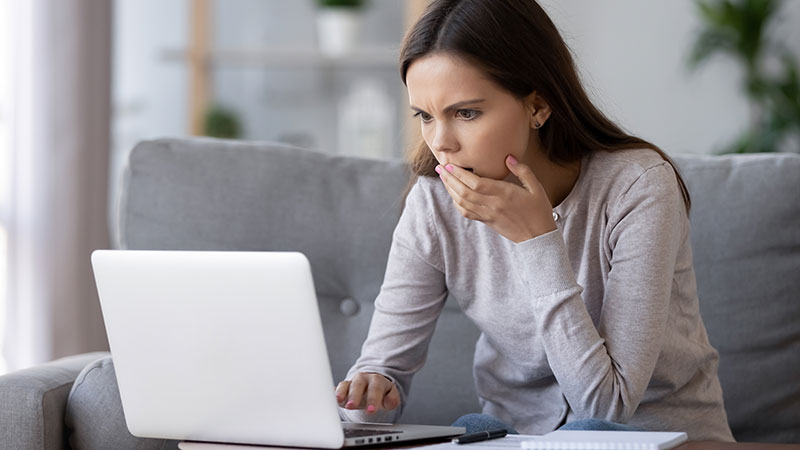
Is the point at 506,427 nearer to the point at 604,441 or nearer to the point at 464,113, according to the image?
the point at 604,441

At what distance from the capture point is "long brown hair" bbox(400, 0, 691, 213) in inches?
50.8

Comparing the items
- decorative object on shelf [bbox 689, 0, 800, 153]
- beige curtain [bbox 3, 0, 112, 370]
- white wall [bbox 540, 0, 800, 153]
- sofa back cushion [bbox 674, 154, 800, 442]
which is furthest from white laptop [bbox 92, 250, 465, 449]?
white wall [bbox 540, 0, 800, 153]

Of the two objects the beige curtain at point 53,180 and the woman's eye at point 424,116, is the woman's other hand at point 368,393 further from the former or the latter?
the beige curtain at point 53,180

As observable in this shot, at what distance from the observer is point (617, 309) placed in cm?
129

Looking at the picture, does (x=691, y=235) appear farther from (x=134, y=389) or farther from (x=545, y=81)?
(x=134, y=389)

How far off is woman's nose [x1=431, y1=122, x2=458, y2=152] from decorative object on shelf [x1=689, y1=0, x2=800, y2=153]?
290 centimetres

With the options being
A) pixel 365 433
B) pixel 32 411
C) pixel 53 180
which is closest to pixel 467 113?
pixel 365 433

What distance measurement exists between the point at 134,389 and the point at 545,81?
0.67 metres

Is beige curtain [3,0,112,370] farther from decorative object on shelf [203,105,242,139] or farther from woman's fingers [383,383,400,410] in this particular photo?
woman's fingers [383,383,400,410]

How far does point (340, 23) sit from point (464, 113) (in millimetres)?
2778

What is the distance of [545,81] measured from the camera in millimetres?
1341

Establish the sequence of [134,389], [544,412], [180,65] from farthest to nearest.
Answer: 1. [180,65]
2. [544,412]
3. [134,389]

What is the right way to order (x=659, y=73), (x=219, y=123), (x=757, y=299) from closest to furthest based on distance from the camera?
(x=757, y=299) < (x=219, y=123) < (x=659, y=73)

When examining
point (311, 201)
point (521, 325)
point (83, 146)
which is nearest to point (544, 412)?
point (521, 325)
